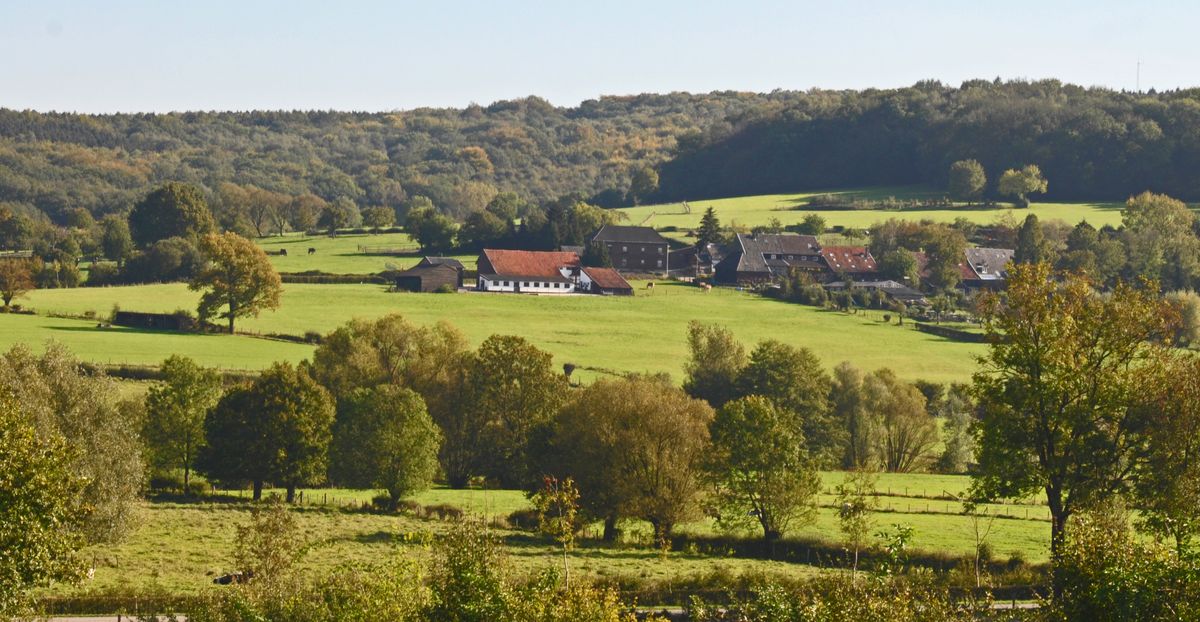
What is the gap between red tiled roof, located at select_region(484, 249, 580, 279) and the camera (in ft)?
412

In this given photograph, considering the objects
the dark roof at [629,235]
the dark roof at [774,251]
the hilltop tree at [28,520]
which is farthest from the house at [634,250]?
the hilltop tree at [28,520]

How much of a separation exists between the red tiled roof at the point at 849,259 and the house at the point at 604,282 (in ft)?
72.2

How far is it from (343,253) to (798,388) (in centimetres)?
7389


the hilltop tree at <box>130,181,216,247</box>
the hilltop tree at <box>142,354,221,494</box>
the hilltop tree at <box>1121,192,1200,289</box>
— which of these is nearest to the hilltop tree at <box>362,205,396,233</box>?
the hilltop tree at <box>130,181,216,247</box>

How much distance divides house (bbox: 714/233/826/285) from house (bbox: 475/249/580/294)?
1577 cm

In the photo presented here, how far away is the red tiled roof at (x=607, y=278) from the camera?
12462cm

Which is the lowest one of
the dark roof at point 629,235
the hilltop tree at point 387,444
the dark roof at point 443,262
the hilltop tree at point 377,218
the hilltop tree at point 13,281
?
the hilltop tree at point 387,444

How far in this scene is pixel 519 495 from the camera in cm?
6681

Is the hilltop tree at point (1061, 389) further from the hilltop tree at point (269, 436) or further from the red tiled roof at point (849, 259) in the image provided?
the red tiled roof at point (849, 259)

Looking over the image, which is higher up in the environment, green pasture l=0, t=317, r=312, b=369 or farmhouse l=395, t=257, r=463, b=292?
farmhouse l=395, t=257, r=463, b=292

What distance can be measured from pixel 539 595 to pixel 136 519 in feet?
79.7

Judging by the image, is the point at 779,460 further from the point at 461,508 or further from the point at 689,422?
the point at 461,508

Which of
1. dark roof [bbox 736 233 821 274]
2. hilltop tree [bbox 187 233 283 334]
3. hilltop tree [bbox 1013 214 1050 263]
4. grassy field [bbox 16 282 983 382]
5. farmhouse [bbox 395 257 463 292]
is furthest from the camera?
hilltop tree [bbox 1013 214 1050 263]

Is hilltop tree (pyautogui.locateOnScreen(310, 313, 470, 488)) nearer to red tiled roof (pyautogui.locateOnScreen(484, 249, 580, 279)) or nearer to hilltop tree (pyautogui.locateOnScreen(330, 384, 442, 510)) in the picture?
hilltop tree (pyautogui.locateOnScreen(330, 384, 442, 510))
